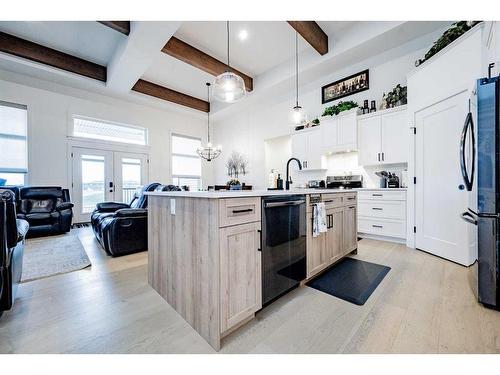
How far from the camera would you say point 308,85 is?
17.4 ft

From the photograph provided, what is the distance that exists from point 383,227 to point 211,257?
3420 mm

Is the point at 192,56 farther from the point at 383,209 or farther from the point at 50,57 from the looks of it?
the point at 383,209

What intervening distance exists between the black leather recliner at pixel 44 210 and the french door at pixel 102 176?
0.88m

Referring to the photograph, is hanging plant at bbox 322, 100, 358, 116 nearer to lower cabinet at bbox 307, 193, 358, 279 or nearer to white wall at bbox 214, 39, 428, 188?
white wall at bbox 214, 39, 428, 188

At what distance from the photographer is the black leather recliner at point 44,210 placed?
4.09 m

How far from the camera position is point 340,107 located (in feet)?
14.5

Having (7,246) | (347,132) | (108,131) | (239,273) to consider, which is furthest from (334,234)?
(108,131)

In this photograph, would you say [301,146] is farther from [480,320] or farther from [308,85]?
[480,320]

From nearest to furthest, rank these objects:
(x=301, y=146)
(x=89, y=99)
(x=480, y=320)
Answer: (x=480, y=320), (x=301, y=146), (x=89, y=99)

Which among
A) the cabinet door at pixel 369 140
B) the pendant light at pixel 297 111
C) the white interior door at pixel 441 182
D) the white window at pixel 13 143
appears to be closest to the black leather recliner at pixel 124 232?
the pendant light at pixel 297 111

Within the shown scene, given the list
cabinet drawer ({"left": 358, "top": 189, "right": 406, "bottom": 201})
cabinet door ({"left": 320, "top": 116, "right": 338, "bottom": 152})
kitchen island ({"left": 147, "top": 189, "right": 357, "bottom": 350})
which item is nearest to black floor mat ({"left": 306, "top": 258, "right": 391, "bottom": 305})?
kitchen island ({"left": 147, "top": 189, "right": 357, "bottom": 350})
